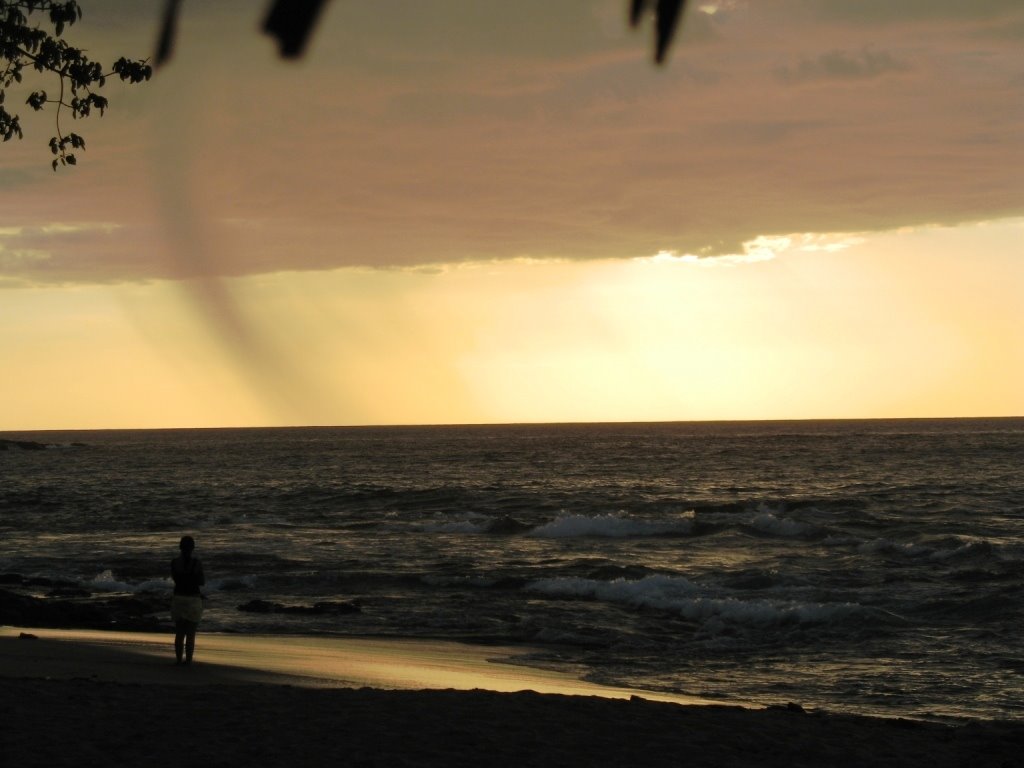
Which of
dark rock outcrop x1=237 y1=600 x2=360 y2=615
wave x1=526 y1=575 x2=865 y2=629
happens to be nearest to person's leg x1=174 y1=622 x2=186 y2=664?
dark rock outcrop x1=237 y1=600 x2=360 y2=615

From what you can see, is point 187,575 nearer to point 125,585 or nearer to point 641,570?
point 125,585

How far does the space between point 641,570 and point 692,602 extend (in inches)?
207

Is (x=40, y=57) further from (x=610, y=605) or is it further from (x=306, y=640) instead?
(x=610, y=605)

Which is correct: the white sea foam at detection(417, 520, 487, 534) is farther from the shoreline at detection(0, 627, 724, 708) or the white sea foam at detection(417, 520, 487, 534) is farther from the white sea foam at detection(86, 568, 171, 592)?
the shoreline at detection(0, 627, 724, 708)

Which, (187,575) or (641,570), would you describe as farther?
(641,570)

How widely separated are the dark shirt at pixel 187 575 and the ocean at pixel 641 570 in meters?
5.65

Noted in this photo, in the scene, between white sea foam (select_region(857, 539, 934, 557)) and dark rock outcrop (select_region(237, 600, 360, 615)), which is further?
white sea foam (select_region(857, 539, 934, 557))

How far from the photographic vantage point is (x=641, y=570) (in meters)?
27.5

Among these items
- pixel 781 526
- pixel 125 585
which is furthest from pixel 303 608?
pixel 781 526

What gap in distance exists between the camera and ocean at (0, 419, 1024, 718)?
17.1m

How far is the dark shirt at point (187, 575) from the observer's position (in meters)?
13.7

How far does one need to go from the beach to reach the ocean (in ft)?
8.93

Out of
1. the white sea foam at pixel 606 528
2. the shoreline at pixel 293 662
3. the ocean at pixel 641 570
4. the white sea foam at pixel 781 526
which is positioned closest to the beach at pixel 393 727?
the shoreline at pixel 293 662

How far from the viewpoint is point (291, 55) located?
1.27 m
